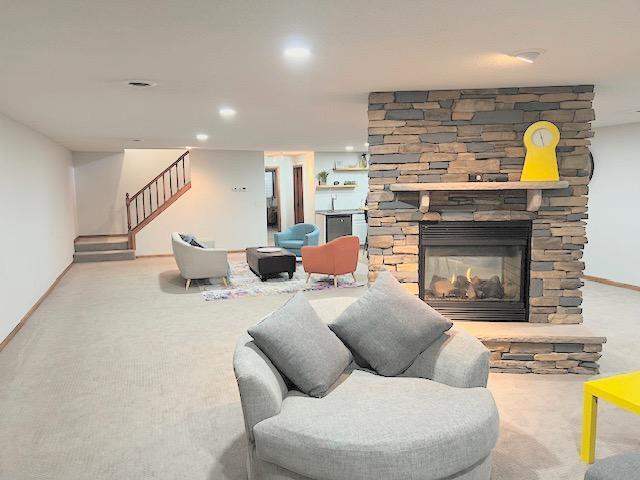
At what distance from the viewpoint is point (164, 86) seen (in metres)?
4.04

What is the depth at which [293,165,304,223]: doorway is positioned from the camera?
1342cm

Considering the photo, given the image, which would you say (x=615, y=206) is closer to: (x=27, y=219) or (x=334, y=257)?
(x=334, y=257)

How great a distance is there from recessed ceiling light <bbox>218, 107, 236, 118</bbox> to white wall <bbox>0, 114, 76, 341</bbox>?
2.25m

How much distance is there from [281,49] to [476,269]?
2.66 m

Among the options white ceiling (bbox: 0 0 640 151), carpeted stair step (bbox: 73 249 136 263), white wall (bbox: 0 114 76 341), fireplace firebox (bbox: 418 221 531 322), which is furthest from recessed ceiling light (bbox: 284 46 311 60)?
carpeted stair step (bbox: 73 249 136 263)

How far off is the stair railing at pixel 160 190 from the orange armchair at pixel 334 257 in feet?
15.4

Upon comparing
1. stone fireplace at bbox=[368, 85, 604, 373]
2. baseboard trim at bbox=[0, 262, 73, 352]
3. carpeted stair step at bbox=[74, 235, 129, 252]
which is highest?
stone fireplace at bbox=[368, 85, 604, 373]

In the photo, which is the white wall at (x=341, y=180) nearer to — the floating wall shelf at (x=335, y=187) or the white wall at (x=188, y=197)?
the floating wall shelf at (x=335, y=187)

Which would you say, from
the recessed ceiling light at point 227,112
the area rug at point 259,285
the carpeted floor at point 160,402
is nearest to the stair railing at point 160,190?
the area rug at point 259,285

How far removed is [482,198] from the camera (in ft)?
14.4

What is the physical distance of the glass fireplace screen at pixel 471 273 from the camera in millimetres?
4512

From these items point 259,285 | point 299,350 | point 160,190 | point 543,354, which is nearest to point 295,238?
point 259,285

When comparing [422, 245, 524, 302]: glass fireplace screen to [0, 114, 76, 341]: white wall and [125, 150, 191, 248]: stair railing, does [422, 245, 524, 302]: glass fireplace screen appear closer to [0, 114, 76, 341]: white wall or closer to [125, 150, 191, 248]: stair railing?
[0, 114, 76, 341]: white wall

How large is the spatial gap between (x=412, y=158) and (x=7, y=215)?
13.9 feet
